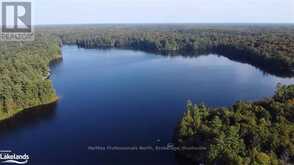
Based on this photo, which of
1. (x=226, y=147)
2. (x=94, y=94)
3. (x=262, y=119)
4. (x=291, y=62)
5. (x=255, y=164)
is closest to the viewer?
(x=255, y=164)

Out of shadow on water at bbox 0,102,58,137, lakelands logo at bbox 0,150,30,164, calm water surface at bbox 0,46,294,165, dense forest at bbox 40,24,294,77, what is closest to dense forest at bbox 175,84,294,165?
calm water surface at bbox 0,46,294,165

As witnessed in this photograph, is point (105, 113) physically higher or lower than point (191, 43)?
lower

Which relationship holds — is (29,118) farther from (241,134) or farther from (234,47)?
(234,47)

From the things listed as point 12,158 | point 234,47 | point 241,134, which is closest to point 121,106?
point 12,158

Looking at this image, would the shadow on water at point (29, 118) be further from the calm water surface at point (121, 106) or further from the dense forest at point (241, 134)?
the dense forest at point (241, 134)

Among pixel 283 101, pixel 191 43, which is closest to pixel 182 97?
pixel 283 101

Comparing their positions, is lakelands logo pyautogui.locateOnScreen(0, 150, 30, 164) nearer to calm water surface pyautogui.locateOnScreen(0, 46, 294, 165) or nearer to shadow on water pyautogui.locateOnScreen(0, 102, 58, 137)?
calm water surface pyautogui.locateOnScreen(0, 46, 294, 165)

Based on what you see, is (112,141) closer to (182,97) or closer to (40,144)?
(40,144)
